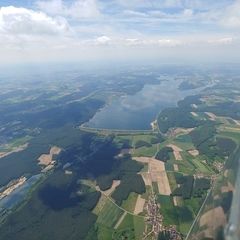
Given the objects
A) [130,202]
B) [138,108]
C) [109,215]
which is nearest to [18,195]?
[109,215]

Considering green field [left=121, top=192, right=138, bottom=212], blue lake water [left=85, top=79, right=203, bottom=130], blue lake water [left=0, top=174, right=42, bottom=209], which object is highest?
green field [left=121, top=192, right=138, bottom=212]

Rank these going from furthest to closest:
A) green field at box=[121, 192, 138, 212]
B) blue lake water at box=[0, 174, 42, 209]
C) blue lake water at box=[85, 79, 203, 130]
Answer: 1. blue lake water at box=[85, 79, 203, 130]
2. blue lake water at box=[0, 174, 42, 209]
3. green field at box=[121, 192, 138, 212]

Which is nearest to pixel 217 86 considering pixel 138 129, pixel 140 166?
pixel 138 129

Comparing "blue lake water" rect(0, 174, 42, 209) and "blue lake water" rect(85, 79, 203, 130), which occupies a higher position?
"blue lake water" rect(0, 174, 42, 209)

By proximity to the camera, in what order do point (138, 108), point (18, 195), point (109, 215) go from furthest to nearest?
point (138, 108) → point (18, 195) → point (109, 215)

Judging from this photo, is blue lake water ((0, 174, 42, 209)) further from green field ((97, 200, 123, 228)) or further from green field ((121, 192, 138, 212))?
green field ((121, 192, 138, 212))

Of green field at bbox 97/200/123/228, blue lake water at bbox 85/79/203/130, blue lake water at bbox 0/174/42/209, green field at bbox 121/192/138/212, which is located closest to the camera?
green field at bbox 97/200/123/228

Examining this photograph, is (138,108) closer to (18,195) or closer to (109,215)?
(18,195)

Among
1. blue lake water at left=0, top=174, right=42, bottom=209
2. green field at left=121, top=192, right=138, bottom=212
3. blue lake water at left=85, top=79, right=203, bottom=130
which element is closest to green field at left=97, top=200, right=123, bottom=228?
green field at left=121, top=192, right=138, bottom=212

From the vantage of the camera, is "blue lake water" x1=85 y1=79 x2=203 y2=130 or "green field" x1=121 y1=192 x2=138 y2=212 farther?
"blue lake water" x1=85 y1=79 x2=203 y2=130

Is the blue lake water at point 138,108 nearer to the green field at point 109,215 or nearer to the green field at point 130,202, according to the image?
the green field at point 130,202
